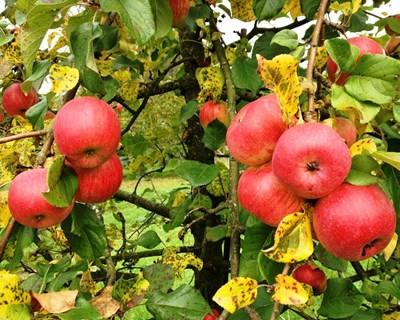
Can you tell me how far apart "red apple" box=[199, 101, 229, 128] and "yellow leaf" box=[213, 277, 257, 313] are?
0.68 m

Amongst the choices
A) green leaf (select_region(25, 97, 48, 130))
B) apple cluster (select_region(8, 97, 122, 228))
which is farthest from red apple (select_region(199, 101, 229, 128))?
apple cluster (select_region(8, 97, 122, 228))

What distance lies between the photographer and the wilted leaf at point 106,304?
87 centimetres

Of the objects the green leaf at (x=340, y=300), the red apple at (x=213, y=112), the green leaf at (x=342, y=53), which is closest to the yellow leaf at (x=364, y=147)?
the green leaf at (x=342, y=53)

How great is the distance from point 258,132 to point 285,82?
0.26 feet

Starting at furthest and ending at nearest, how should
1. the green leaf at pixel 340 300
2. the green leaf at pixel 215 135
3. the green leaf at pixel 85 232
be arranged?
the green leaf at pixel 215 135, the green leaf at pixel 340 300, the green leaf at pixel 85 232

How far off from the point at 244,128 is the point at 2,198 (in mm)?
441

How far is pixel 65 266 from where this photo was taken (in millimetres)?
1030

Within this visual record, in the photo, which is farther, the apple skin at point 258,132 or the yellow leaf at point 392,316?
the yellow leaf at point 392,316

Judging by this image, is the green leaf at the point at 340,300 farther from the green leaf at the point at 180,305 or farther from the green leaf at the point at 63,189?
the green leaf at the point at 63,189

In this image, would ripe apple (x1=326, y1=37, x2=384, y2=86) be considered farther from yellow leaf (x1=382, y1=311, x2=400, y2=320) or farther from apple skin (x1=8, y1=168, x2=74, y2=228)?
yellow leaf (x1=382, y1=311, x2=400, y2=320)

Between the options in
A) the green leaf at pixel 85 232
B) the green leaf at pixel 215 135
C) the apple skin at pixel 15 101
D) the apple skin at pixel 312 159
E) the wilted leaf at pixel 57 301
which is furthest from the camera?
the apple skin at pixel 15 101

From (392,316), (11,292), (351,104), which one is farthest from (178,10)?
(392,316)

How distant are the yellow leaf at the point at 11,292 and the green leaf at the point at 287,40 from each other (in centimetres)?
51

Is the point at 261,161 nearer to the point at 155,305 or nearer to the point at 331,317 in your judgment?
the point at 155,305
